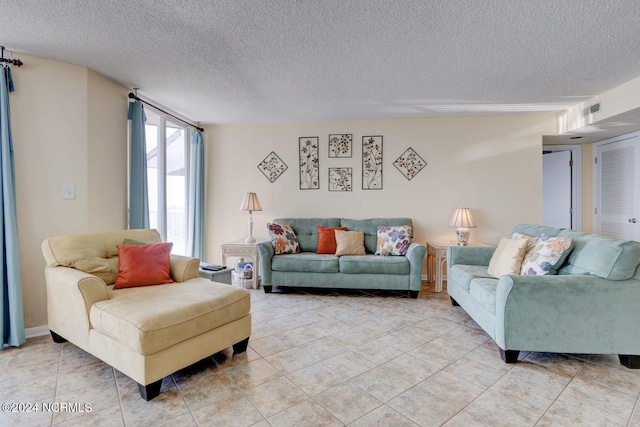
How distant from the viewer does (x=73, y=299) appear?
6.90 feet

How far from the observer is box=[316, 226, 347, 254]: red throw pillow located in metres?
4.15

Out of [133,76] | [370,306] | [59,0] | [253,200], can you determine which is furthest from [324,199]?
[59,0]

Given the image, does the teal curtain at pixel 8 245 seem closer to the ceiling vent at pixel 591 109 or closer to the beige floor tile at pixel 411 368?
the beige floor tile at pixel 411 368

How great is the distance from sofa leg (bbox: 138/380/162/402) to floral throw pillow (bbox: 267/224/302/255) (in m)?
2.29

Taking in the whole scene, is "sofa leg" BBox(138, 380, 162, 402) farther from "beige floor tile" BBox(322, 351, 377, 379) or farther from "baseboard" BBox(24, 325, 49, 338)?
"baseboard" BBox(24, 325, 49, 338)

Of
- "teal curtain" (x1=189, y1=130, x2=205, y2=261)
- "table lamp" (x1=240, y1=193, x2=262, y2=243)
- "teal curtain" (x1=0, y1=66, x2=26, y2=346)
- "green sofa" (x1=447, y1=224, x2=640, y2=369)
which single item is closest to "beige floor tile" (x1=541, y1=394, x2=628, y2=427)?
"green sofa" (x1=447, y1=224, x2=640, y2=369)

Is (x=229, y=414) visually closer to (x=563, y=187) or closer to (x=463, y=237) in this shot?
(x=463, y=237)

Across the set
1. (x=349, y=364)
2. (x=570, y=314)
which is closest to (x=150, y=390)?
(x=349, y=364)

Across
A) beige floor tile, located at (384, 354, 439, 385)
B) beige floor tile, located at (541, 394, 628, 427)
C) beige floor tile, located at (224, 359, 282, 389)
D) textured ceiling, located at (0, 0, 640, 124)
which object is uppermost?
textured ceiling, located at (0, 0, 640, 124)

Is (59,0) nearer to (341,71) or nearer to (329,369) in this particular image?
(341,71)

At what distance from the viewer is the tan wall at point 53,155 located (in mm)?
2607

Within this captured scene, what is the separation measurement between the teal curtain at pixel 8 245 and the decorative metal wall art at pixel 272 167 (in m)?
2.86

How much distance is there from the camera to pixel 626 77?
3.03 metres

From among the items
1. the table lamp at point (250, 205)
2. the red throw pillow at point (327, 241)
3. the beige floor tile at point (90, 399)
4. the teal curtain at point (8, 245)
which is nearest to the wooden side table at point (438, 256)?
the red throw pillow at point (327, 241)
